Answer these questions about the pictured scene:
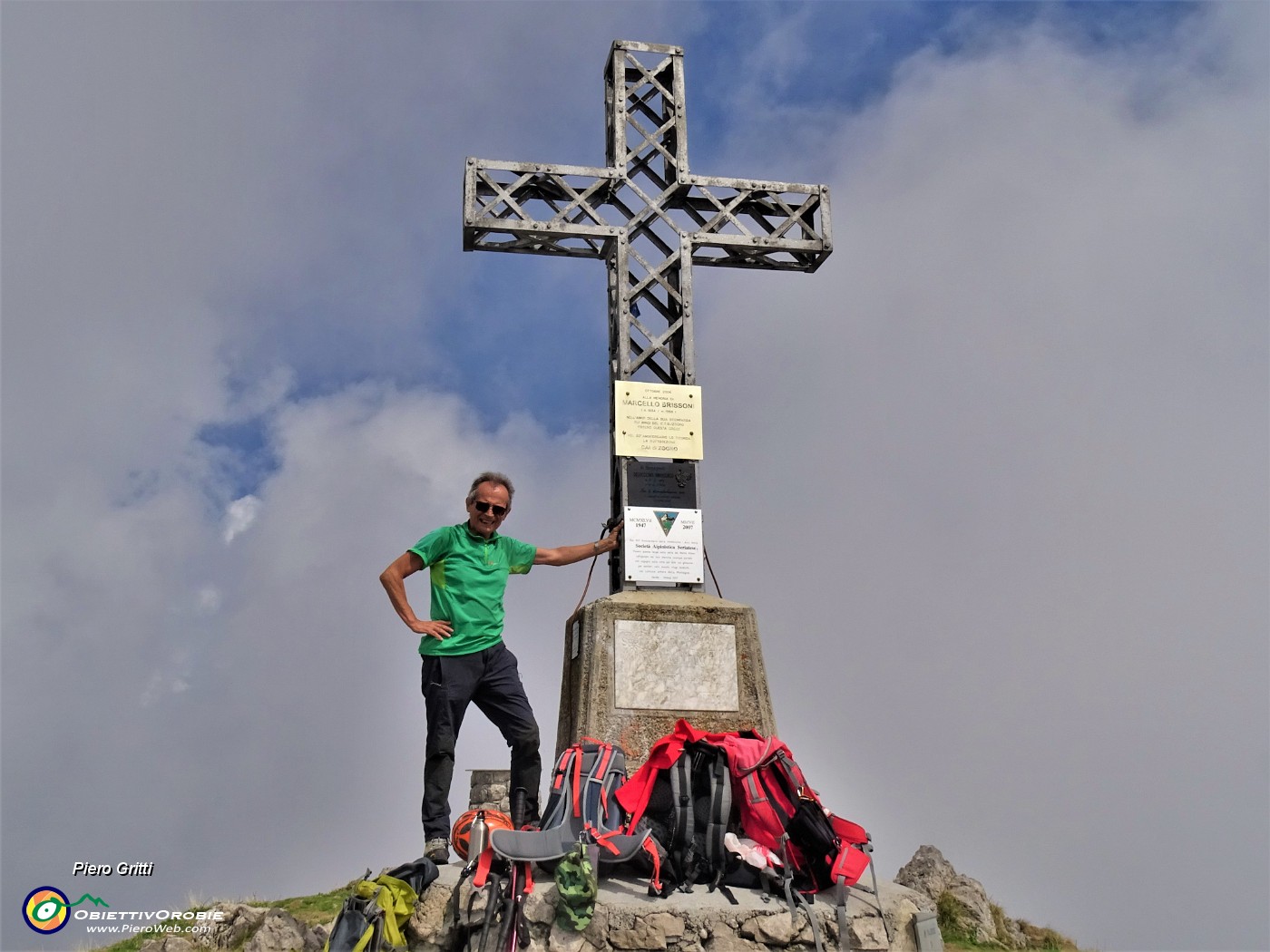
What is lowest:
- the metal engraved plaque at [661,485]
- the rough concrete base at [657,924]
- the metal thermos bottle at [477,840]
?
the rough concrete base at [657,924]

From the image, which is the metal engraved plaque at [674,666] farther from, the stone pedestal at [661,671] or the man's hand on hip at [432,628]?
the man's hand on hip at [432,628]

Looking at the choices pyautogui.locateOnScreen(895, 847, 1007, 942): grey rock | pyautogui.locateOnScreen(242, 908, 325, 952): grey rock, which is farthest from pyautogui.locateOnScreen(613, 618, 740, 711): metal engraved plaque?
pyautogui.locateOnScreen(242, 908, 325, 952): grey rock

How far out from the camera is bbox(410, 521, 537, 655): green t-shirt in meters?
6.75

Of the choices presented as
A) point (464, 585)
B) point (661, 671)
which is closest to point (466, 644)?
point (464, 585)

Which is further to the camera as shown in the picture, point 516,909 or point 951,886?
point 951,886

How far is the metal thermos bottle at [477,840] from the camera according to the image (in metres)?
5.71

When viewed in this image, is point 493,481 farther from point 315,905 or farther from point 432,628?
point 315,905

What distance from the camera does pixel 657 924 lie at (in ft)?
17.6

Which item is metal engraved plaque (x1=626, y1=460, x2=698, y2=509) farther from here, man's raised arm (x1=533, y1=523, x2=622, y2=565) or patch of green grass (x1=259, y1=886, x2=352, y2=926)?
patch of green grass (x1=259, y1=886, x2=352, y2=926)

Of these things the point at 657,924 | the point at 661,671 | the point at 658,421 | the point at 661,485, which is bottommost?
the point at 657,924

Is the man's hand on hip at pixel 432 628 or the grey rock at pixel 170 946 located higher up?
the man's hand on hip at pixel 432 628

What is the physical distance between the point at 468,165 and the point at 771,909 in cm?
750

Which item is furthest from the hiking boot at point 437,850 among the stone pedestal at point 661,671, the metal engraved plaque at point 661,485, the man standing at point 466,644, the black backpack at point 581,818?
the metal engraved plaque at point 661,485

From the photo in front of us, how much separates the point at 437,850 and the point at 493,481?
2612 mm
